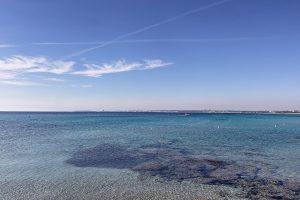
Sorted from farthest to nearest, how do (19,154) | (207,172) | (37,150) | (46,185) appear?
1. (37,150)
2. (19,154)
3. (207,172)
4. (46,185)

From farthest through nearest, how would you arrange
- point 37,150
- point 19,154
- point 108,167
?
1. point 37,150
2. point 19,154
3. point 108,167

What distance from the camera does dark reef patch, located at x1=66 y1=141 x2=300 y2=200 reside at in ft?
57.3

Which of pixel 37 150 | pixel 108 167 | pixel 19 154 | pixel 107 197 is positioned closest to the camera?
pixel 107 197

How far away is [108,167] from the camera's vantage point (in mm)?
23141

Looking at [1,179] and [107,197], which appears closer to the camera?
[107,197]

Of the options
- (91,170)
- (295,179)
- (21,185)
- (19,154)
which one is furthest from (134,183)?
(19,154)

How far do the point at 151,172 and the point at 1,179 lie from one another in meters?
10.1

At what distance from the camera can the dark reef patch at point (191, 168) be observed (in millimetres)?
17452

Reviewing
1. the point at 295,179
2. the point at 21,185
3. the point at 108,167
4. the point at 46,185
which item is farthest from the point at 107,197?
the point at 295,179

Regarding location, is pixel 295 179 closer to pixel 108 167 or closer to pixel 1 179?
pixel 108 167

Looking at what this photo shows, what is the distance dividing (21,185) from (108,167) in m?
6.87

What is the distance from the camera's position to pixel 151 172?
70.4 ft

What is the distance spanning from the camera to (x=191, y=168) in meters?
22.7

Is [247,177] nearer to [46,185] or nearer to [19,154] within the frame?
[46,185]
